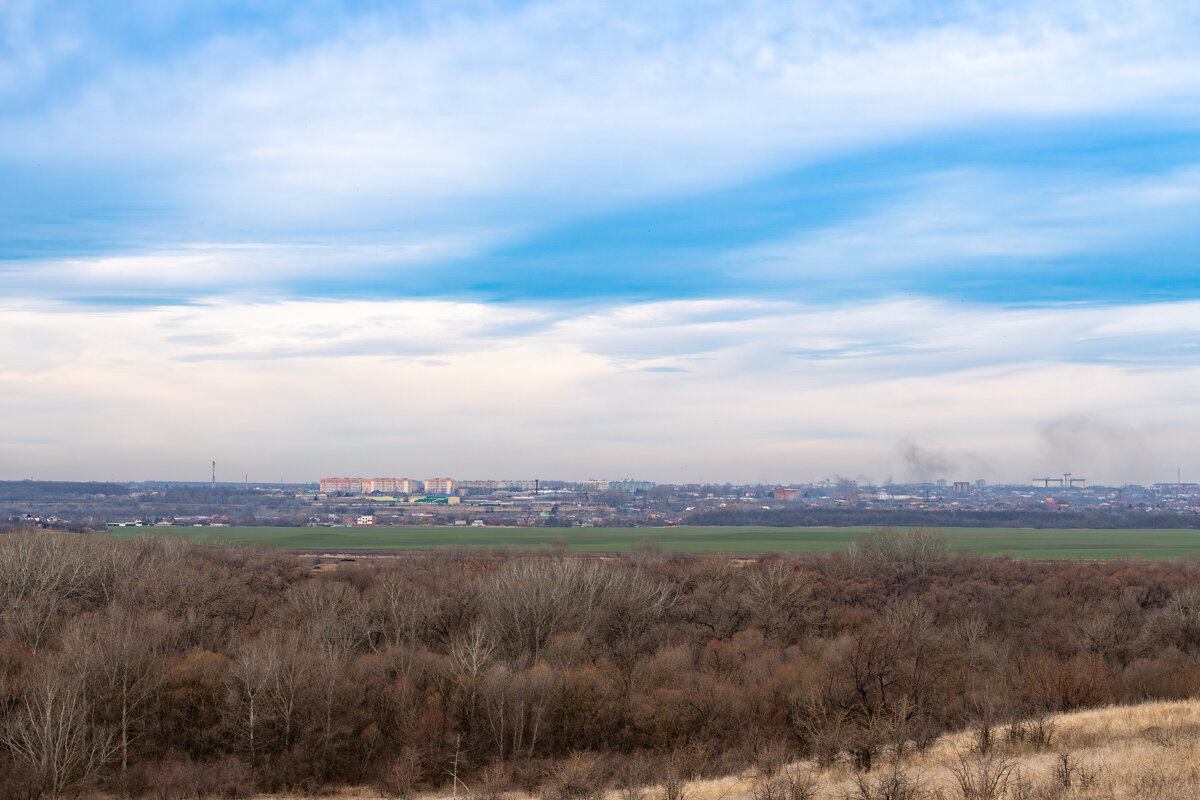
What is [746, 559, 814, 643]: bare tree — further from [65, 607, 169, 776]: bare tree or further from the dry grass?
[65, 607, 169, 776]: bare tree

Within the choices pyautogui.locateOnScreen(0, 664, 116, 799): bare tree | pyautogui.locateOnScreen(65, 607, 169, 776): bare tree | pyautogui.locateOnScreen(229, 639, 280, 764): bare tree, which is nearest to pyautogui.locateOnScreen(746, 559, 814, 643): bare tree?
pyautogui.locateOnScreen(229, 639, 280, 764): bare tree

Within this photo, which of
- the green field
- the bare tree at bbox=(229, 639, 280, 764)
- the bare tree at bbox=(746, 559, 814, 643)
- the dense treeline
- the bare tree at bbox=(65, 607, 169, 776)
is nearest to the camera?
the dense treeline

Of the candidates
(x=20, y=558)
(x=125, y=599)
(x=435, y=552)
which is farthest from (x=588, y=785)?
(x=435, y=552)

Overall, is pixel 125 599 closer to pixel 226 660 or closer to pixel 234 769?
pixel 226 660

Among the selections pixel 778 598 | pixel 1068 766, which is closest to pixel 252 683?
pixel 1068 766

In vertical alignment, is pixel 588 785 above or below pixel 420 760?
above

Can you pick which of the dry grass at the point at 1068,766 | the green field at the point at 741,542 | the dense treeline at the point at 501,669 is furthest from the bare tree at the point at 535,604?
the green field at the point at 741,542
